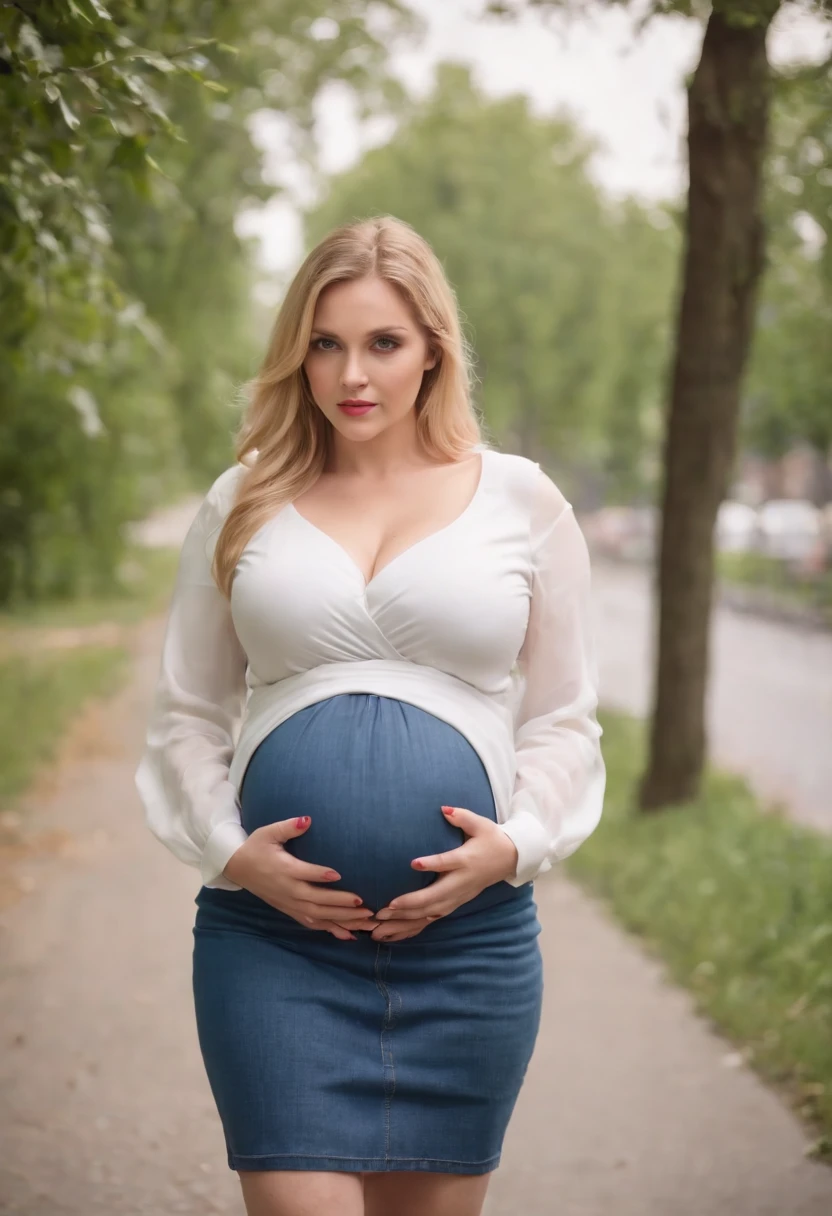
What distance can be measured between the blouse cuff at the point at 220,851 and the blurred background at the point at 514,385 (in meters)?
0.97

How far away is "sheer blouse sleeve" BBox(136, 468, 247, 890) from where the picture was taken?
2703mm

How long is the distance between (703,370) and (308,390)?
16.7ft

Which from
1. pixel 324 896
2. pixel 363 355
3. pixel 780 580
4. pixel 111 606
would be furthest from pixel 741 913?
pixel 780 580

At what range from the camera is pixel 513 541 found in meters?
2.70

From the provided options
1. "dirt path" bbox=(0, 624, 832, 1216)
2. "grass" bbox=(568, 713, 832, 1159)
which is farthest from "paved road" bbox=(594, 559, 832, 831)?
"dirt path" bbox=(0, 624, 832, 1216)

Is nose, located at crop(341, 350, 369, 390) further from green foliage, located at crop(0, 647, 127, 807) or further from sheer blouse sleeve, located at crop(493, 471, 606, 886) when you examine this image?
green foliage, located at crop(0, 647, 127, 807)

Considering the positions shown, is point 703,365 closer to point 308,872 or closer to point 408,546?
point 408,546

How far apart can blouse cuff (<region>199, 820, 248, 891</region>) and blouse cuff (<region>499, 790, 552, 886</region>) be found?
0.47m

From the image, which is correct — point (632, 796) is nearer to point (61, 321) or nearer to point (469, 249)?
point (61, 321)

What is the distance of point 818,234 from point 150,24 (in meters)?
3.49

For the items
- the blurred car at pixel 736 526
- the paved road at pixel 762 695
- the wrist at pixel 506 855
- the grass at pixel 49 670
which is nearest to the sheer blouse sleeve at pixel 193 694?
the wrist at pixel 506 855

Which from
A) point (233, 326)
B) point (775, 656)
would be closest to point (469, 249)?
point (233, 326)

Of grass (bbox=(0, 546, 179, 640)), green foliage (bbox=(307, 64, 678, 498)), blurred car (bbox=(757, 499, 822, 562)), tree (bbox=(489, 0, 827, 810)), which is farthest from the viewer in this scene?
blurred car (bbox=(757, 499, 822, 562))

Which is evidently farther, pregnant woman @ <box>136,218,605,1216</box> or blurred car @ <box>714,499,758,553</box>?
blurred car @ <box>714,499,758,553</box>
